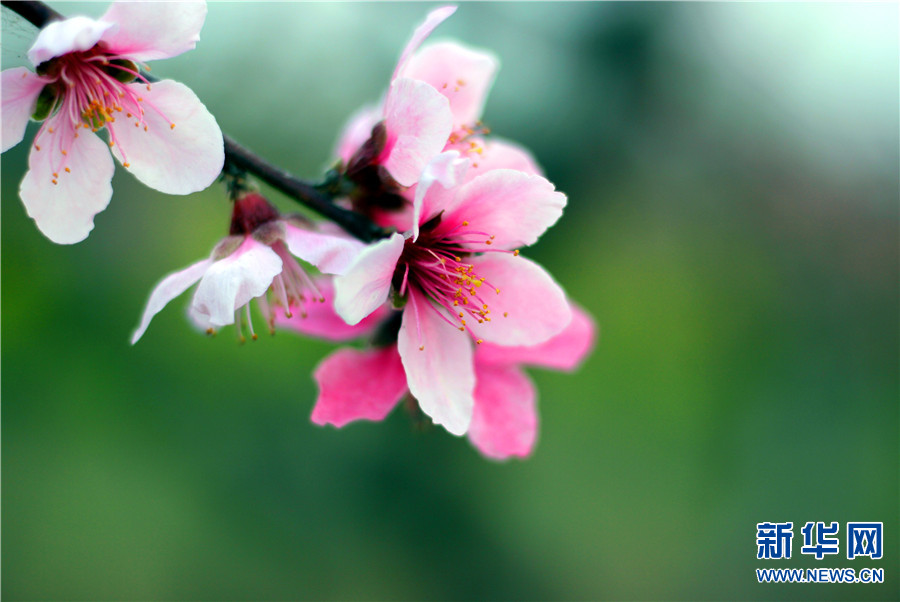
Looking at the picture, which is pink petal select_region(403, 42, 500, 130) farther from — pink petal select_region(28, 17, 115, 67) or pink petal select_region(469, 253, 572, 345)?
pink petal select_region(28, 17, 115, 67)

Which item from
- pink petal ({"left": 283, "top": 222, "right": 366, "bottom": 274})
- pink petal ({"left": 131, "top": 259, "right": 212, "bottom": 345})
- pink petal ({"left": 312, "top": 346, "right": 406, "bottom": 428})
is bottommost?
pink petal ({"left": 312, "top": 346, "right": 406, "bottom": 428})

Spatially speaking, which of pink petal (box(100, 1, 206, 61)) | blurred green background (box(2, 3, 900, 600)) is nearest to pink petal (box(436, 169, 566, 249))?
pink petal (box(100, 1, 206, 61))

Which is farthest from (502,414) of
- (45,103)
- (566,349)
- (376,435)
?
(376,435)

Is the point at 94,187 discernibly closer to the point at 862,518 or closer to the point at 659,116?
the point at 862,518

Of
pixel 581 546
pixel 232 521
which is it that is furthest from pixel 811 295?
pixel 232 521

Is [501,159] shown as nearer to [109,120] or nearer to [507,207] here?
[507,207]

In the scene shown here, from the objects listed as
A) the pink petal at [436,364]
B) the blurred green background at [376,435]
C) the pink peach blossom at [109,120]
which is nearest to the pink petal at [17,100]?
the pink peach blossom at [109,120]

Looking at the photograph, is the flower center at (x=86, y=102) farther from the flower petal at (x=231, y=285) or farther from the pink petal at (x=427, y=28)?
the pink petal at (x=427, y=28)
